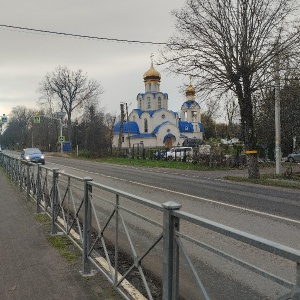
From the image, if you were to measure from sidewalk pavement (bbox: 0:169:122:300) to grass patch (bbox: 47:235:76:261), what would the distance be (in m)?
0.08

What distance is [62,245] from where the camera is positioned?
625 cm

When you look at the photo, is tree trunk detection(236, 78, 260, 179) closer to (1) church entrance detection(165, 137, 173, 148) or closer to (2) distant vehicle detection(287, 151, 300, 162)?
(2) distant vehicle detection(287, 151, 300, 162)

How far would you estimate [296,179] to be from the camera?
1838cm

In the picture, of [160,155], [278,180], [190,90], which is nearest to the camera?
[278,180]

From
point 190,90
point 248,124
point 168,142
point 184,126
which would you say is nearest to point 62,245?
point 190,90

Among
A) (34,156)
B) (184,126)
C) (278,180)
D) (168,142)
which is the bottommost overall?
(278,180)

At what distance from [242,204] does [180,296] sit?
27.3 ft

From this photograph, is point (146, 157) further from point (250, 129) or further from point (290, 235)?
point (290, 235)

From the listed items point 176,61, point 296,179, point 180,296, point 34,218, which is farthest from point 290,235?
point 176,61

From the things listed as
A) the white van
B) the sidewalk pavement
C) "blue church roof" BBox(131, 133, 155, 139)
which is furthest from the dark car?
"blue church roof" BBox(131, 133, 155, 139)

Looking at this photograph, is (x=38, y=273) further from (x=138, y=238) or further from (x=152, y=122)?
(x=152, y=122)

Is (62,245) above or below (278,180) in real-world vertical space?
above

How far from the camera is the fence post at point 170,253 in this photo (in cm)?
281

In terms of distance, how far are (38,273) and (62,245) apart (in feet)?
4.32
